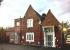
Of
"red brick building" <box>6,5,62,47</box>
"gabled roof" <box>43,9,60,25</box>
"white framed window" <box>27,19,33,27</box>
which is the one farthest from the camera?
"white framed window" <box>27,19,33,27</box>

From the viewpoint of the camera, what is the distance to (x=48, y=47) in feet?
17.6

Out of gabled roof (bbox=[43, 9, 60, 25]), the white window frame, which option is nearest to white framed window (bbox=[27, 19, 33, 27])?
the white window frame

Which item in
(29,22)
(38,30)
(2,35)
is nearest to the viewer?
(2,35)

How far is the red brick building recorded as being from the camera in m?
5.43

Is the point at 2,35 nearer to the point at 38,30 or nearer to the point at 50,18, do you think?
the point at 38,30

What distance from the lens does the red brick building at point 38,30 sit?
543cm

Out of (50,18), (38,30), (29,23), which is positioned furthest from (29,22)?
(50,18)

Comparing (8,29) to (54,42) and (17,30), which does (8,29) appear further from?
(54,42)

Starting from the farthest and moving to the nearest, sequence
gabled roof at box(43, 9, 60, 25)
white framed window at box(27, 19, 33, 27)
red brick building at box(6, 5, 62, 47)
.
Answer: white framed window at box(27, 19, 33, 27) → red brick building at box(6, 5, 62, 47) → gabled roof at box(43, 9, 60, 25)

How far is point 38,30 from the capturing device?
5613 mm

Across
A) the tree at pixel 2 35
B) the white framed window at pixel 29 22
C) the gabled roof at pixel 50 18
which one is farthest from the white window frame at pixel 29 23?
the tree at pixel 2 35

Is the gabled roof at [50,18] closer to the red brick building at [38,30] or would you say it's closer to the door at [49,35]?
the red brick building at [38,30]

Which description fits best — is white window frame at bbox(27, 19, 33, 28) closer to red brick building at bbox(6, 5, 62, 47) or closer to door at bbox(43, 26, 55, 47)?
red brick building at bbox(6, 5, 62, 47)

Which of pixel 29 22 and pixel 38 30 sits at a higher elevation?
pixel 29 22
